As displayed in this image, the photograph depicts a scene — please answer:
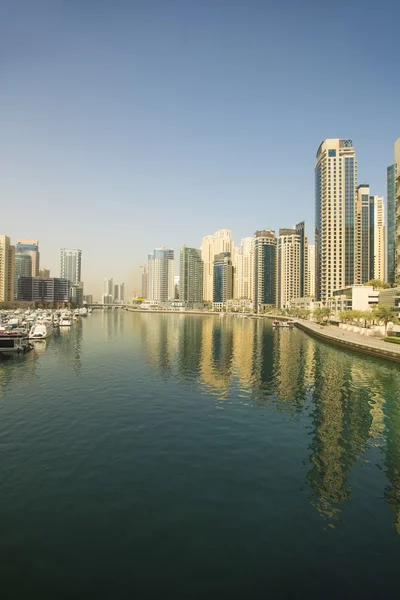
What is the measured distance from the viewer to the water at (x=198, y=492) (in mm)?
12250

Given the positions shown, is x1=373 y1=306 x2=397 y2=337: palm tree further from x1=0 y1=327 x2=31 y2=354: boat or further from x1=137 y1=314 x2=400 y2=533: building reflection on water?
x1=0 y1=327 x2=31 y2=354: boat

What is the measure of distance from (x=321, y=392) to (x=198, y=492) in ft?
81.5

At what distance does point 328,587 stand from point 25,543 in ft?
38.4

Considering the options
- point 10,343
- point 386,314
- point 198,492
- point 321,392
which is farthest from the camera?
point 386,314

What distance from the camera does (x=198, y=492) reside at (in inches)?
699

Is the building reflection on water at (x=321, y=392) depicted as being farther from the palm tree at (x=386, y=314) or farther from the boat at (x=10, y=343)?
the boat at (x=10, y=343)

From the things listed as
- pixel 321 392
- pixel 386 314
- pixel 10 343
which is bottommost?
pixel 321 392

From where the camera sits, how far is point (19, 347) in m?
65.1

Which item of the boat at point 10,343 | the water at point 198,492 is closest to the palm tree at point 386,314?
the water at point 198,492

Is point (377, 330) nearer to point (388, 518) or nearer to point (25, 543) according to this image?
point (388, 518)

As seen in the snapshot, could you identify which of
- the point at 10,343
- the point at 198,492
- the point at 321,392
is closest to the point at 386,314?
the point at 321,392

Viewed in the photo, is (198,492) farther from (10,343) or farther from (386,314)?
(386,314)

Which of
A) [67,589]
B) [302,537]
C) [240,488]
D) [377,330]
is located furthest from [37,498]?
[377,330]

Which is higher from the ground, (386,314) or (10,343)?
(386,314)
